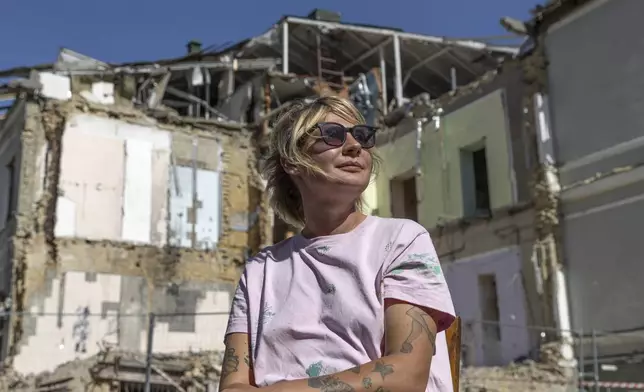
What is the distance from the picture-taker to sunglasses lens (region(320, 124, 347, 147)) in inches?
95.6

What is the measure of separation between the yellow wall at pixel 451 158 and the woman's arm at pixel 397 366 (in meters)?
14.9

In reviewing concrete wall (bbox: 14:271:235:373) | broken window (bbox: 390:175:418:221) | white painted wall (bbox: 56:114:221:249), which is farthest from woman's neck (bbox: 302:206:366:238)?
white painted wall (bbox: 56:114:221:249)

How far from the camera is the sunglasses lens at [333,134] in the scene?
2.43 m

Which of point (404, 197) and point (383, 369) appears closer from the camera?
point (383, 369)

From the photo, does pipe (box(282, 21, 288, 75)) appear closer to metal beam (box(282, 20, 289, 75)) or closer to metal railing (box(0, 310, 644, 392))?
metal beam (box(282, 20, 289, 75))

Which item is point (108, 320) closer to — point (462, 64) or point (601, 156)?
point (601, 156)

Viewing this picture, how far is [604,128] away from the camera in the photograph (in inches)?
584

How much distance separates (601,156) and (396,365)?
14032mm

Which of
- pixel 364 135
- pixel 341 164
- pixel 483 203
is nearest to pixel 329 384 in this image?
pixel 341 164

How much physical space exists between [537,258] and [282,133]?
13.7 m

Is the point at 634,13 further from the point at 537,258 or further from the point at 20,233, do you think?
the point at 20,233

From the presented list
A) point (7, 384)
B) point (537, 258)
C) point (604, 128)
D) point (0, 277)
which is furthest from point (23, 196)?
point (604, 128)

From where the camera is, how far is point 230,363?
245 centimetres

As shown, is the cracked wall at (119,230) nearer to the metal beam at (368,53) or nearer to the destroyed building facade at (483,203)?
the destroyed building facade at (483,203)
